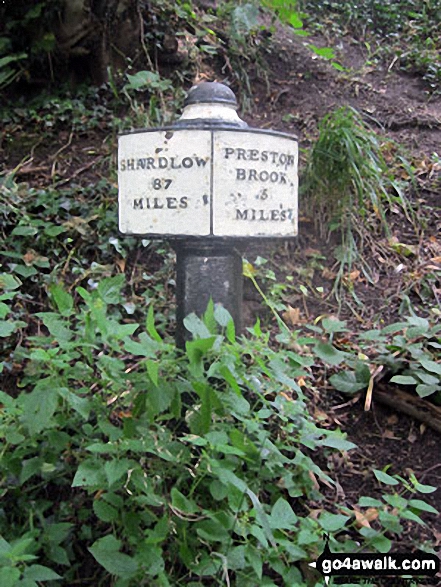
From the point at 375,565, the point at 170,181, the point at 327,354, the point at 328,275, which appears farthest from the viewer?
the point at 328,275

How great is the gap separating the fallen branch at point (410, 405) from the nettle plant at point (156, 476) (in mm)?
409

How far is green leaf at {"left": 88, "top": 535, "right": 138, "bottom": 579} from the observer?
1.32 metres

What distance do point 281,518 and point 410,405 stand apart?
2.96ft

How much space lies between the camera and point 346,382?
2.19m

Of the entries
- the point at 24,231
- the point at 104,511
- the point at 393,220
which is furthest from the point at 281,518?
the point at 393,220

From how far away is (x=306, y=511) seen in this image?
71.4 inches

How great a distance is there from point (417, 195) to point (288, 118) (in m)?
0.94

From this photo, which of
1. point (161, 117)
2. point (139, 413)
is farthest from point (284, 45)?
point (139, 413)

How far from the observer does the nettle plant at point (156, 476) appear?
134cm

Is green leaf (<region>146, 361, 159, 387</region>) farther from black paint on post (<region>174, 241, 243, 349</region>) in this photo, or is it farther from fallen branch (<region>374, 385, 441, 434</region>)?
fallen branch (<region>374, 385, 441, 434</region>)

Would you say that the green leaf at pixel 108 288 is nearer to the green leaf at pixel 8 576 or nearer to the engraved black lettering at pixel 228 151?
the engraved black lettering at pixel 228 151

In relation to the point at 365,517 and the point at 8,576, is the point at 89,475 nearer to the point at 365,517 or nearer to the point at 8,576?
the point at 8,576

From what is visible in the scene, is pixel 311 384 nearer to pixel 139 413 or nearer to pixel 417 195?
pixel 139 413

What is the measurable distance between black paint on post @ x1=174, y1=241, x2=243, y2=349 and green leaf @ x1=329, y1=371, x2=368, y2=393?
1.92 ft
